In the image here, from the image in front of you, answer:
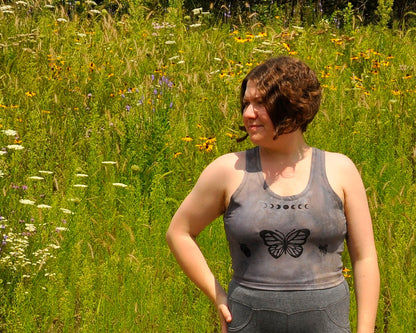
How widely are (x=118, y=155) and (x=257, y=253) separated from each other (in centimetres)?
314

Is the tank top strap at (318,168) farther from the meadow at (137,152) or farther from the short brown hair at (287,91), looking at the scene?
the meadow at (137,152)

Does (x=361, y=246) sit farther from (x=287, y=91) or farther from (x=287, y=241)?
(x=287, y=91)

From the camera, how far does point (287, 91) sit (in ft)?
6.23

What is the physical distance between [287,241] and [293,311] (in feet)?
0.54

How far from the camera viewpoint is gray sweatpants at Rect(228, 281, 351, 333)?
181 centimetres

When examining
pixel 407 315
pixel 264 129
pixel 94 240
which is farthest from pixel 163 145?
pixel 264 129

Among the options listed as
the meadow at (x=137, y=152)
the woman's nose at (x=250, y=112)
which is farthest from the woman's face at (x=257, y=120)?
the meadow at (x=137, y=152)

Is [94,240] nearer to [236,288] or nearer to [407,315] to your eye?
[407,315]

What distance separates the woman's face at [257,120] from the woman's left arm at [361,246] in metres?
0.21

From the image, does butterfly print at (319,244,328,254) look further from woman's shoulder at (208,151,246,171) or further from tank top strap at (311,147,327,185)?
woman's shoulder at (208,151,246,171)

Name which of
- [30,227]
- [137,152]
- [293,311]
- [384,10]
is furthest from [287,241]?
[384,10]

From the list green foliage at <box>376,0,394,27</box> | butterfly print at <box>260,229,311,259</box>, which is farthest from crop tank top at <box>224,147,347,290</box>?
green foliage at <box>376,0,394,27</box>

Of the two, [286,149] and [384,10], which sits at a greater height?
[286,149]

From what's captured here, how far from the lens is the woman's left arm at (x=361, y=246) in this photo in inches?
74.4
